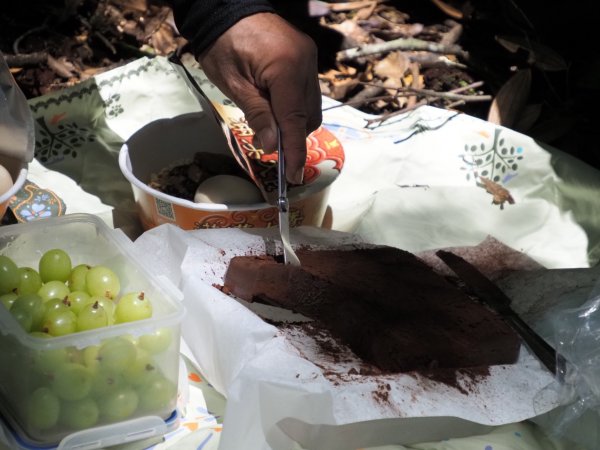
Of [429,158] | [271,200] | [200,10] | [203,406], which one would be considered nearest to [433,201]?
[429,158]

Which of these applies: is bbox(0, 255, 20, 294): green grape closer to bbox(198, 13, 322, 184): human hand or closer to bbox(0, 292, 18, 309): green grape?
bbox(0, 292, 18, 309): green grape

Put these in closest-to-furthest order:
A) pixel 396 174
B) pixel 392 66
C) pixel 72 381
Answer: pixel 72 381
pixel 396 174
pixel 392 66

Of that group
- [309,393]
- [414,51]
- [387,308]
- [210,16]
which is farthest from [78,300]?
[414,51]

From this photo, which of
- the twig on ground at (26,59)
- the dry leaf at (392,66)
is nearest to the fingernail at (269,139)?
the dry leaf at (392,66)

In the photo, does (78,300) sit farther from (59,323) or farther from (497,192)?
(497,192)

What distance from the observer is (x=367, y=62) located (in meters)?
2.18

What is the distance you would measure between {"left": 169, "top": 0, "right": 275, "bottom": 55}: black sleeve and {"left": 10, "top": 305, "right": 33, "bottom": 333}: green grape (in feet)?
2.04

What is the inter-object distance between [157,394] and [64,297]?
0.58 ft

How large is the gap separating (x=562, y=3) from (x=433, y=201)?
0.78 m

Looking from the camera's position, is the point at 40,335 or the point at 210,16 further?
the point at 210,16

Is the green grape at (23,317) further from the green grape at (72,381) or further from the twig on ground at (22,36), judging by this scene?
the twig on ground at (22,36)

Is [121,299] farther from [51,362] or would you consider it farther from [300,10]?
[300,10]

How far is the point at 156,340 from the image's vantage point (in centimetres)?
91

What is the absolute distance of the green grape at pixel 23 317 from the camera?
90 cm
